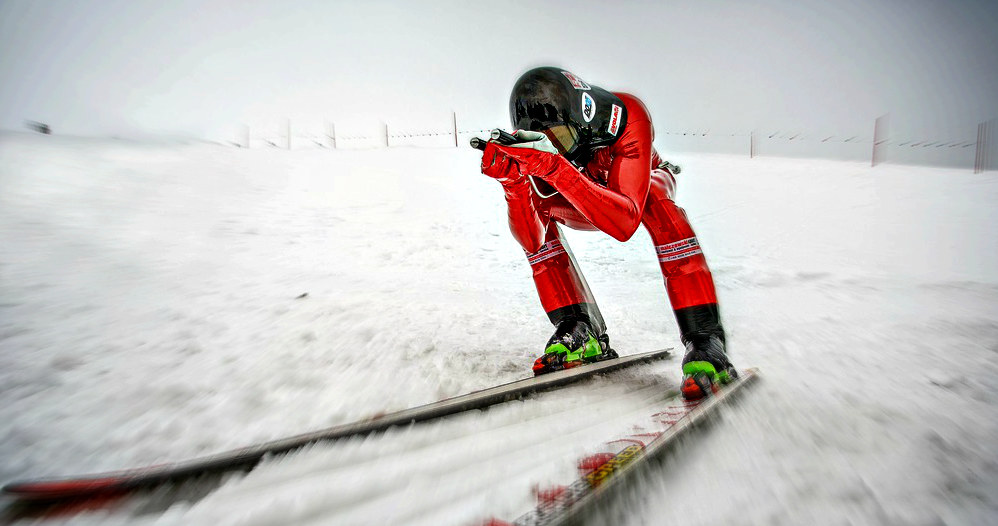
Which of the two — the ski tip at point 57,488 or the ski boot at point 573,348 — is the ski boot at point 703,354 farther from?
the ski tip at point 57,488

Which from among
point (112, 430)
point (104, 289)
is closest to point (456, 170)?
point (104, 289)

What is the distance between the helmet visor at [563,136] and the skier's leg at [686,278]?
0.44 m

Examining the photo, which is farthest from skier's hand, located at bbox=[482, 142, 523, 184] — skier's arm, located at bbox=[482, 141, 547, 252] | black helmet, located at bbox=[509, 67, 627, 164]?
black helmet, located at bbox=[509, 67, 627, 164]

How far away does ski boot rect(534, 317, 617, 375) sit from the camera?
75.0 inches

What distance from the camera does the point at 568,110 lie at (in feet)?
6.08

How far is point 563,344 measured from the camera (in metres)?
1.98

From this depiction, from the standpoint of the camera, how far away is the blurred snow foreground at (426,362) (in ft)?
3.00

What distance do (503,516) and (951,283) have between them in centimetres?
467


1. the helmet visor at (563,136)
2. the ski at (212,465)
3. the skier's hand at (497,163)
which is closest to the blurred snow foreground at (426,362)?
the ski at (212,465)

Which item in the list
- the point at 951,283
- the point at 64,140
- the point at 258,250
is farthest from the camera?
the point at 64,140

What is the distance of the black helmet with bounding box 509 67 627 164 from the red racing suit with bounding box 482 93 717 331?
0.08 metres

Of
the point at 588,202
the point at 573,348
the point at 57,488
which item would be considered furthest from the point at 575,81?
the point at 57,488

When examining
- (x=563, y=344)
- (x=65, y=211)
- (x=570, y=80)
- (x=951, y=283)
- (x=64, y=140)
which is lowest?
(x=951, y=283)

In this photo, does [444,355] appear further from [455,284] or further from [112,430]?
[455,284]
